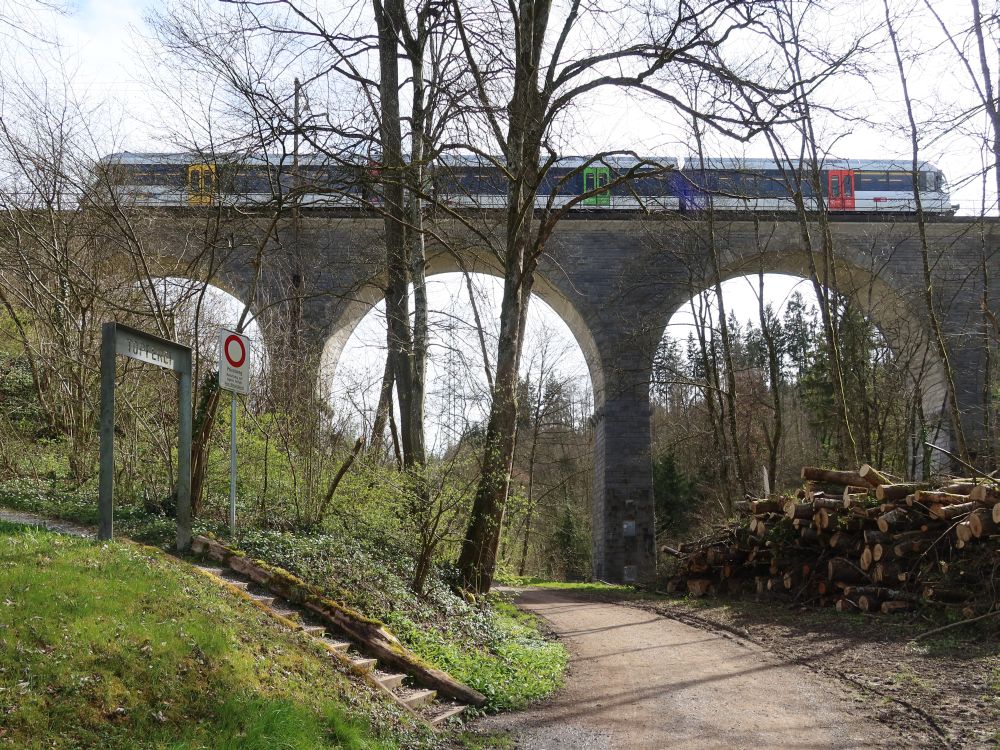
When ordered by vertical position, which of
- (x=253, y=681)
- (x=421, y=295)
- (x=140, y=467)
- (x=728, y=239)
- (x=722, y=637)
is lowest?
(x=722, y=637)

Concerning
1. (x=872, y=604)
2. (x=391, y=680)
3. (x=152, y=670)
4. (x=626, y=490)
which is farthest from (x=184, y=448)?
(x=626, y=490)

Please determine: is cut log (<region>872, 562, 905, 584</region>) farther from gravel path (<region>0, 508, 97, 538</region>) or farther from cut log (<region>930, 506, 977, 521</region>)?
gravel path (<region>0, 508, 97, 538</region>)

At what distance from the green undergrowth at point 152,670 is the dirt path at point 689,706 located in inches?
37.2

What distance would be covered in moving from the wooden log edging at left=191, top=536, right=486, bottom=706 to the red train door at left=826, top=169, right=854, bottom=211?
53.8 ft

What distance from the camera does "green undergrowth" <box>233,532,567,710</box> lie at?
228 inches

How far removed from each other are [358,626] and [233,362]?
106 inches

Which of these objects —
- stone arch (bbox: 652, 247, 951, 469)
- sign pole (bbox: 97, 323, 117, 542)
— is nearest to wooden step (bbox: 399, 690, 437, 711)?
sign pole (bbox: 97, 323, 117, 542)

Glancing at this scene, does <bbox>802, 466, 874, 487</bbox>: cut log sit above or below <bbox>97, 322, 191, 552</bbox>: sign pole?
below

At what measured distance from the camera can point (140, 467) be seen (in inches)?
340

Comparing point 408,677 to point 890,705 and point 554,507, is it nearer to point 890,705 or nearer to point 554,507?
point 890,705

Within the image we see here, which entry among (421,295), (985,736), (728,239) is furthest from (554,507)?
(985,736)

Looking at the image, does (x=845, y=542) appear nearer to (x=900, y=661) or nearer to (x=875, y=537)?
(x=875, y=537)

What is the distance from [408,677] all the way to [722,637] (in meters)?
3.92

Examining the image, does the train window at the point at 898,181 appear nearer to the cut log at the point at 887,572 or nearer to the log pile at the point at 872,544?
the log pile at the point at 872,544
